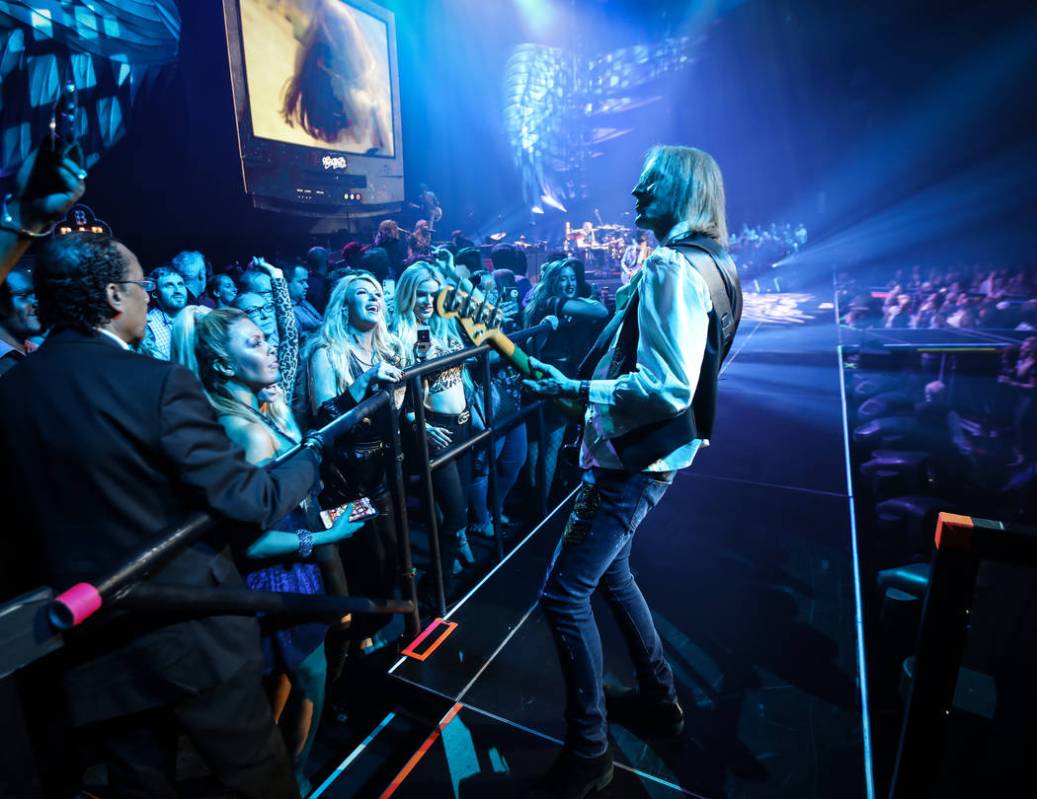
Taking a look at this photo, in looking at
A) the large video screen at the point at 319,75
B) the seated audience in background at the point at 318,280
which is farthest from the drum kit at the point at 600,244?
the seated audience in background at the point at 318,280

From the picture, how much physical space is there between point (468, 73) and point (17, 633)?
Answer: 9.98 meters

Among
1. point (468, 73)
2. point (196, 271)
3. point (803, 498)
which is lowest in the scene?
point (803, 498)

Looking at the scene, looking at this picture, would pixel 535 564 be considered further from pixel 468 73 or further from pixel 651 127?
pixel 651 127

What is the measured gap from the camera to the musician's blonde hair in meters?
1.55

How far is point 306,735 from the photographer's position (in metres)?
1.82

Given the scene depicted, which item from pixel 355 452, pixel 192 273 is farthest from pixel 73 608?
pixel 192 273

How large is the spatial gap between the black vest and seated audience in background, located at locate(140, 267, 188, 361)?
11.0ft

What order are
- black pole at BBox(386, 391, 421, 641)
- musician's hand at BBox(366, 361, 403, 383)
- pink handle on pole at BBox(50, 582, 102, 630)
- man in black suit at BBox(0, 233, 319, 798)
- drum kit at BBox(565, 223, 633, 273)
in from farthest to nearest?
drum kit at BBox(565, 223, 633, 273), black pole at BBox(386, 391, 421, 641), musician's hand at BBox(366, 361, 403, 383), man in black suit at BBox(0, 233, 319, 798), pink handle on pole at BBox(50, 582, 102, 630)

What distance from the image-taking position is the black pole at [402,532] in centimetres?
214

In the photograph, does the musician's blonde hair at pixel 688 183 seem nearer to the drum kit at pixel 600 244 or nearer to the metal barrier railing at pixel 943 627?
the metal barrier railing at pixel 943 627

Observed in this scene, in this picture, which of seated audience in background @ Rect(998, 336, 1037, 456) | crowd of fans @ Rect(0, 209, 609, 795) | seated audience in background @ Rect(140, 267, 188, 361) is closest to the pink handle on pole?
crowd of fans @ Rect(0, 209, 609, 795)

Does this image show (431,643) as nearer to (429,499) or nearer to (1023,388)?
(429,499)

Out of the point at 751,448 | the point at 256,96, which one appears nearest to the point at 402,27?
the point at 256,96

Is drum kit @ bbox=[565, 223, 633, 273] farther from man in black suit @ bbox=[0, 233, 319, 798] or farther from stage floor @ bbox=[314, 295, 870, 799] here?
man in black suit @ bbox=[0, 233, 319, 798]
